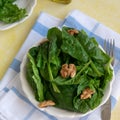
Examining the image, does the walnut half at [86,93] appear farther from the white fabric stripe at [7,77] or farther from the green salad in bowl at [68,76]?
the white fabric stripe at [7,77]

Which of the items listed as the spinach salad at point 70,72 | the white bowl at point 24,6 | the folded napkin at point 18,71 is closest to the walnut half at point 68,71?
the spinach salad at point 70,72

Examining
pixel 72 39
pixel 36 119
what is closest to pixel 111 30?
pixel 72 39

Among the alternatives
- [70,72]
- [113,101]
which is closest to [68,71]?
[70,72]

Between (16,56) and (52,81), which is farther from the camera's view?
(16,56)

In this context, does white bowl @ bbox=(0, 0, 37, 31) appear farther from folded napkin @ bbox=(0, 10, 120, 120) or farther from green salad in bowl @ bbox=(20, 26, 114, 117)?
green salad in bowl @ bbox=(20, 26, 114, 117)

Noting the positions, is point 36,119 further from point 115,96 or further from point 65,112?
point 115,96

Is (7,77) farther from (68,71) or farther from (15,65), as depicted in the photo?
(68,71)

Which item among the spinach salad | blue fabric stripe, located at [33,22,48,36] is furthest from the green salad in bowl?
blue fabric stripe, located at [33,22,48,36]
